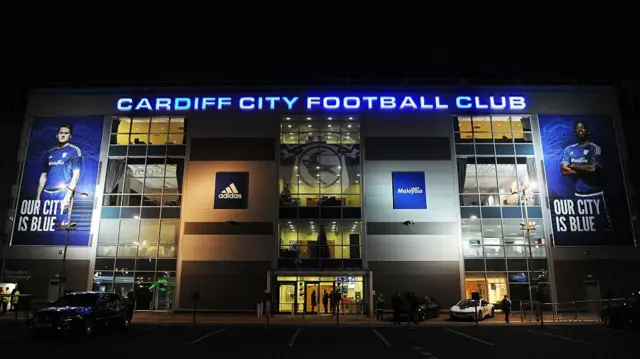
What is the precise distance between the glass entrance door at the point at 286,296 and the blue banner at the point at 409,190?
30.7ft

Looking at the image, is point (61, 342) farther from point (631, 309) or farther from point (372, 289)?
point (631, 309)

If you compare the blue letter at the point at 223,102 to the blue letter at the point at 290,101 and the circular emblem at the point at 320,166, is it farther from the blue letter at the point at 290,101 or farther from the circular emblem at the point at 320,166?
the circular emblem at the point at 320,166

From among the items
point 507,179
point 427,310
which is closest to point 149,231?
point 427,310

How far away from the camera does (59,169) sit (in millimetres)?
31812

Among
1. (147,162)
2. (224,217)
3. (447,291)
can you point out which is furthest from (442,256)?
(147,162)

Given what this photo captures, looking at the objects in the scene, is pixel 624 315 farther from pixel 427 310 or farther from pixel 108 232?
pixel 108 232

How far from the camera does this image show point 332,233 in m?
30.7

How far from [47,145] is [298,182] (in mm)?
19614

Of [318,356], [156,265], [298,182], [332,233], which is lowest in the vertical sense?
[318,356]

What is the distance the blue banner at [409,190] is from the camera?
30.8 metres

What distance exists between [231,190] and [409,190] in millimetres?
13043

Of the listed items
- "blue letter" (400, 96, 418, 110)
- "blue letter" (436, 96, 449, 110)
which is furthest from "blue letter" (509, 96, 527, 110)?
"blue letter" (400, 96, 418, 110)

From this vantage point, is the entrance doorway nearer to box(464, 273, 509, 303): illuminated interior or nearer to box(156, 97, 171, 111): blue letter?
box(464, 273, 509, 303): illuminated interior

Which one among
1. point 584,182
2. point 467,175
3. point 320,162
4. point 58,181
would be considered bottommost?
point 584,182
